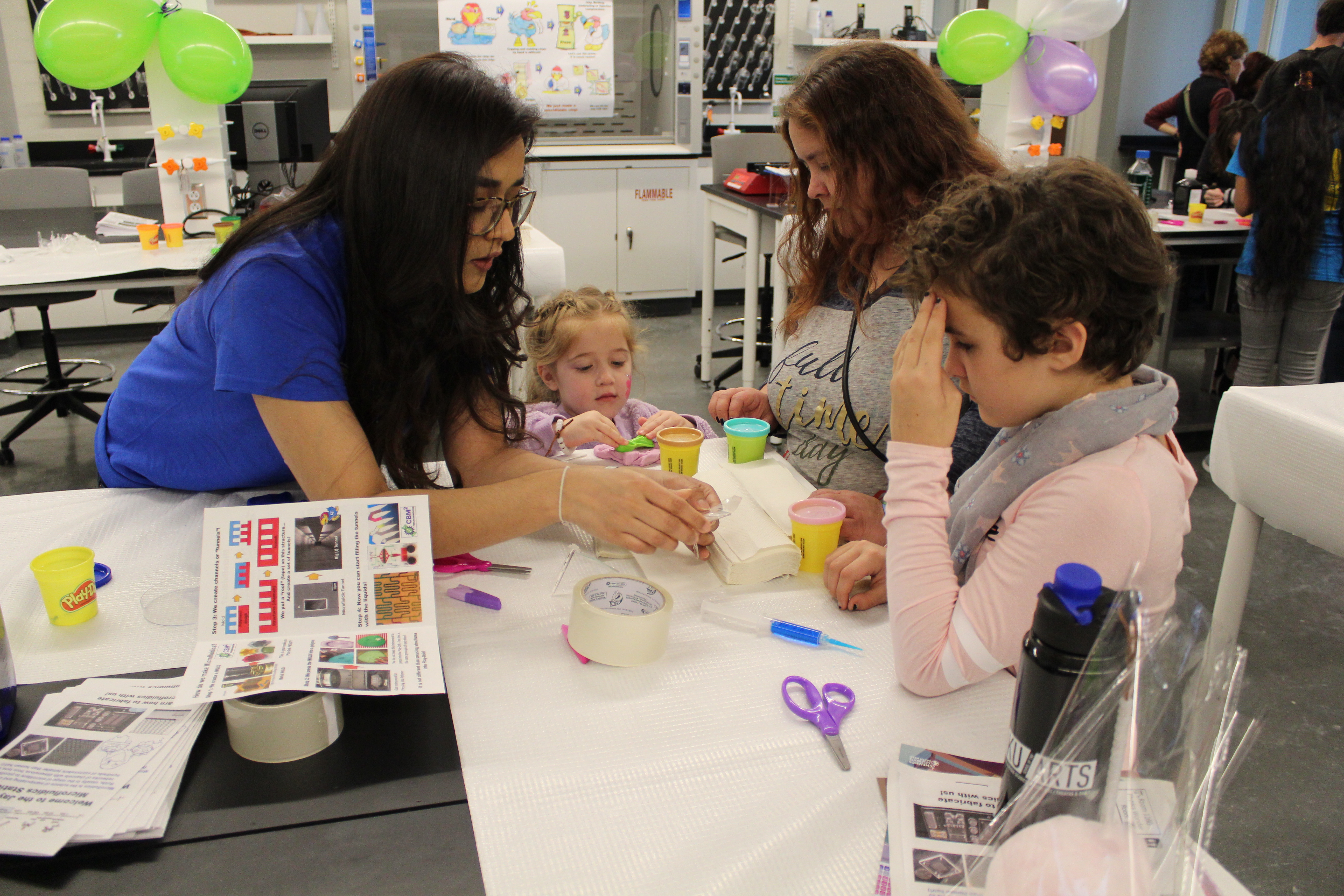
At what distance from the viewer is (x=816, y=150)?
5.10 ft

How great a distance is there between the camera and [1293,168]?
127 inches

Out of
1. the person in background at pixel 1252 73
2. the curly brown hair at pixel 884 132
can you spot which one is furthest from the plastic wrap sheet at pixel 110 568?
the person in background at pixel 1252 73

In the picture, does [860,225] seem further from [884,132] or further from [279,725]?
[279,725]

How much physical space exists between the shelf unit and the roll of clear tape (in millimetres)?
5584

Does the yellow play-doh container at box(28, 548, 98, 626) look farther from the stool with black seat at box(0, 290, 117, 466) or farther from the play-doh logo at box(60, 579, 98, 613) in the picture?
the stool with black seat at box(0, 290, 117, 466)

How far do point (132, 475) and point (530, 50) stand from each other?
190 inches

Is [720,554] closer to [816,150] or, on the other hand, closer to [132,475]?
[816,150]

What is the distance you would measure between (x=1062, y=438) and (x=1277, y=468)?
1109 millimetres

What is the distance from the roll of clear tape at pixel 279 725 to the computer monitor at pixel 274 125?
134 inches

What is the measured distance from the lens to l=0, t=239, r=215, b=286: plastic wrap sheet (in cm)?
296

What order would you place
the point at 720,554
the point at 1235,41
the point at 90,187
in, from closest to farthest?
1. the point at 720,554
2. the point at 90,187
3. the point at 1235,41

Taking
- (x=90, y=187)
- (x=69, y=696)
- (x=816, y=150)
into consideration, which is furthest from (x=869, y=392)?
(x=90, y=187)

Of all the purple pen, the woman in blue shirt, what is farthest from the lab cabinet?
the purple pen

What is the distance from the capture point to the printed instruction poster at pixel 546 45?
547 cm
